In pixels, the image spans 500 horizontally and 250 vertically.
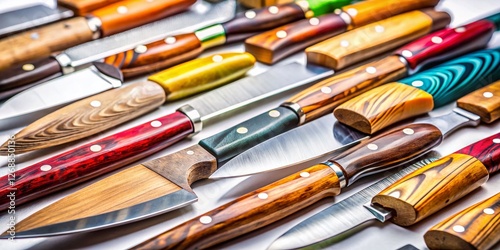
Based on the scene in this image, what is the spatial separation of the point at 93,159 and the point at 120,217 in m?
0.14

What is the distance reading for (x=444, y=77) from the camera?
118 centimetres

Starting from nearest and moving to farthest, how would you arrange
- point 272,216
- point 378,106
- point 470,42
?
1. point 272,216
2. point 378,106
3. point 470,42

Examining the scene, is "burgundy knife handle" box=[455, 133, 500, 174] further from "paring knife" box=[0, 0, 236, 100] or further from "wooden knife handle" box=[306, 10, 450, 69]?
"paring knife" box=[0, 0, 236, 100]

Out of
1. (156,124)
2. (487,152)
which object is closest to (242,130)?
(156,124)

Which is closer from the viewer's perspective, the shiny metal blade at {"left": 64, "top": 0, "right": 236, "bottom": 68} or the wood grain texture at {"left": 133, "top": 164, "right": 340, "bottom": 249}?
the wood grain texture at {"left": 133, "top": 164, "right": 340, "bottom": 249}

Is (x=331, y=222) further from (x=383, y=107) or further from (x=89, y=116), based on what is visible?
(x=89, y=116)

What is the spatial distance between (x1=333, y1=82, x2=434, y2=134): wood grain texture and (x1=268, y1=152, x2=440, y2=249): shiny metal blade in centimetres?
12

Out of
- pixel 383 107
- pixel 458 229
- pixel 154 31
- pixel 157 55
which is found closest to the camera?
pixel 458 229

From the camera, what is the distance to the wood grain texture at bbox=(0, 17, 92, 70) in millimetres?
1223

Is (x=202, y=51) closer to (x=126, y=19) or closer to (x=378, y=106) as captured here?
(x=126, y=19)

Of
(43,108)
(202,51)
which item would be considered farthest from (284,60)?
(43,108)

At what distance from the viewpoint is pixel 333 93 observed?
1.14 meters

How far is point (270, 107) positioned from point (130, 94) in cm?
22

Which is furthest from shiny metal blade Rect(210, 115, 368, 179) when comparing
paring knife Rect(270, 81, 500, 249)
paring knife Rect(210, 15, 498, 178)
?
paring knife Rect(270, 81, 500, 249)
